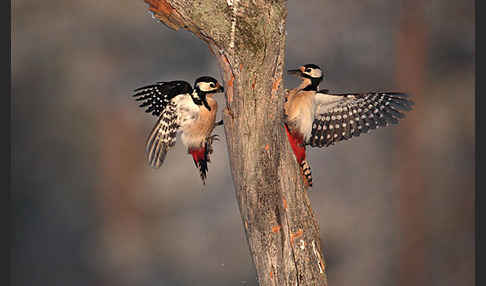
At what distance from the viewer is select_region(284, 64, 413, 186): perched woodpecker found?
4.75 feet

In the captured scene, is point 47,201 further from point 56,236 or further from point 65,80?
point 65,80

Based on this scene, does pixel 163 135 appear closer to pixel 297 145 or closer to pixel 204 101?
pixel 204 101

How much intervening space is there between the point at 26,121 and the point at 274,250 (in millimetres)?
2054

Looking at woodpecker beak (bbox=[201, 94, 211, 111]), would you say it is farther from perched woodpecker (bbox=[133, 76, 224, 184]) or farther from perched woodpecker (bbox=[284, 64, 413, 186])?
perched woodpecker (bbox=[284, 64, 413, 186])

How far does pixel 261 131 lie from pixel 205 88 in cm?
20

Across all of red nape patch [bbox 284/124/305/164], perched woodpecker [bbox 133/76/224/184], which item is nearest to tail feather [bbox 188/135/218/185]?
perched woodpecker [bbox 133/76/224/184]

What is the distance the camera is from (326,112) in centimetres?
157

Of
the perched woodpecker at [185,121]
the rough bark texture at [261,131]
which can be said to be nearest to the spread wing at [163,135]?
the perched woodpecker at [185,121]

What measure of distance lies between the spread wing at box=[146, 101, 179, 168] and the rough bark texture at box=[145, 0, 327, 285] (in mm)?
172

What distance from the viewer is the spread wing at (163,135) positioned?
142 centimetres

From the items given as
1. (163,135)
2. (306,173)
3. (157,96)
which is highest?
(157,96)

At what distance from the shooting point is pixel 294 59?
8.91ft

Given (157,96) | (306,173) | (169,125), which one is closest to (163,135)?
(169,125)

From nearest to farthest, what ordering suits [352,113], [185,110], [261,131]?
[261,131], [185,110], [352,113]
